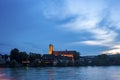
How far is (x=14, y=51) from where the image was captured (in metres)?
199

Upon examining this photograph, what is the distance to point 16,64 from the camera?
19550 cm

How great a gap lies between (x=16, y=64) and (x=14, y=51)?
29.1ft
